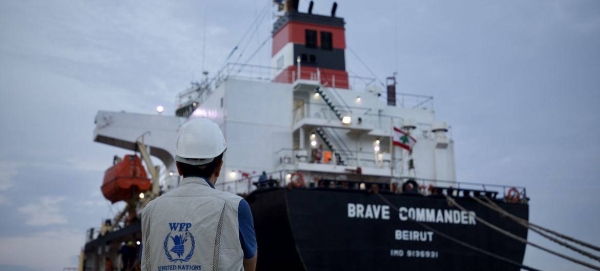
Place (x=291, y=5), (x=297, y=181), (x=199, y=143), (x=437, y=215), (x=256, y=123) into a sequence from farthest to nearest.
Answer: (x=291, y=5)
(x=256, y=123)
(x=437, y=215)
(x=297, y=181)
(x=199, y=143)

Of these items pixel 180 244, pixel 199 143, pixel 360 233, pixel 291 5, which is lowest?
pixel 180 244

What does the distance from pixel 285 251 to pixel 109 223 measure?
43.6 ft

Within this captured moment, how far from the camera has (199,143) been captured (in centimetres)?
257

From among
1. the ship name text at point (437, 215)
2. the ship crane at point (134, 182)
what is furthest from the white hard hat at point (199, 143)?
the ship crane at point (134, 182)

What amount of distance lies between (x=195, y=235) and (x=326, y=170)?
1532cm

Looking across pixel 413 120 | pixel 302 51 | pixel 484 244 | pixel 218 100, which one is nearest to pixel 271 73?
pixel 302 51

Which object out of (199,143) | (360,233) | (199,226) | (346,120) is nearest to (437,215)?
(360,233)

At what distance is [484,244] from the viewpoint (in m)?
16.7

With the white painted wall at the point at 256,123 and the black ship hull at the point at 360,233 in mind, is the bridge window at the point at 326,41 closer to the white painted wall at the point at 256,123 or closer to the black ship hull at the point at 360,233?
the white painted wall at the point at 256,123

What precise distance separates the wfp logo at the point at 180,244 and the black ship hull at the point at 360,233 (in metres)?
12.5

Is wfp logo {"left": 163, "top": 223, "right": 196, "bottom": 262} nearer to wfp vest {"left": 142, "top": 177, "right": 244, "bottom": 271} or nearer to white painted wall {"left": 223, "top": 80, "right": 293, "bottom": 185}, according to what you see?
wfp vest {"left": 142, "top": 177, "right": 244, "bottom": 271}

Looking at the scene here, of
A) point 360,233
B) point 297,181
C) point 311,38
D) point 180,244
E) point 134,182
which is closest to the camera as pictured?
point 180,244

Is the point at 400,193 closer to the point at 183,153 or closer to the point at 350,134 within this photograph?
the point at 350,134

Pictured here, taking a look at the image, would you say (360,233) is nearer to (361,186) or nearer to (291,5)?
(361,186)
